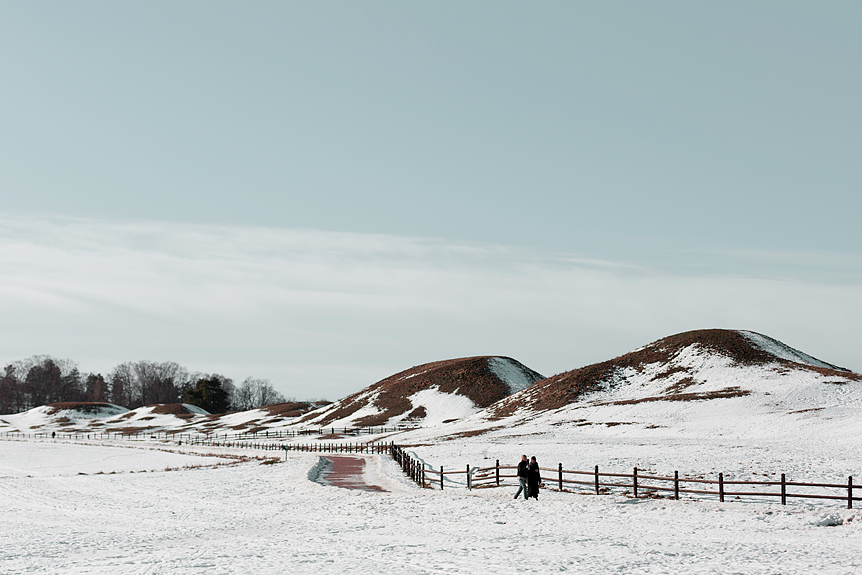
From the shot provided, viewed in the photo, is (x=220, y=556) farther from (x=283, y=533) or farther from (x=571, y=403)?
(x=571, y=403)

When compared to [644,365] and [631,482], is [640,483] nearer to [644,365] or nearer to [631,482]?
[631,482]

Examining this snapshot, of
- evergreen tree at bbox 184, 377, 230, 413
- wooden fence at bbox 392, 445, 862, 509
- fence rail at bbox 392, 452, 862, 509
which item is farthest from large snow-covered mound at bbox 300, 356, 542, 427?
fence rail at bbox 392, 452, 862, 509

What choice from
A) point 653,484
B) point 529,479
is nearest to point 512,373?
point 653,484

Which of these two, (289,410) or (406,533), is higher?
(406,533)

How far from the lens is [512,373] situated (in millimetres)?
143750

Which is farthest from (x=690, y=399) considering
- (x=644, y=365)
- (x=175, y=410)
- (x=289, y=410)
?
(x=175, y=410)

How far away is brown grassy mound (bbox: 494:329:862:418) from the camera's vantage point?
9494cm

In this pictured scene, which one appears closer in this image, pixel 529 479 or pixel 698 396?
pixel 529 479

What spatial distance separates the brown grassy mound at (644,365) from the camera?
311ft

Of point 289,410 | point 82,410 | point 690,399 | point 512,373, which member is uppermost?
point 512,373

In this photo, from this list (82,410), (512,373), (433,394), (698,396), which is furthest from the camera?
(82,410)

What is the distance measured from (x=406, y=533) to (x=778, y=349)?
10246 cm

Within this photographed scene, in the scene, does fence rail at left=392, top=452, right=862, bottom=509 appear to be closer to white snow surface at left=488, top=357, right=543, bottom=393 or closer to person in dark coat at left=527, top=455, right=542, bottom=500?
person in dark coat at left=527, top=455, right=542, bottom=500

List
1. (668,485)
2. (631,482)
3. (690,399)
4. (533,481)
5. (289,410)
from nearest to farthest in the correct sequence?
(533,481) → (668,485) → (631,482) → (690,399) → (289,410)
